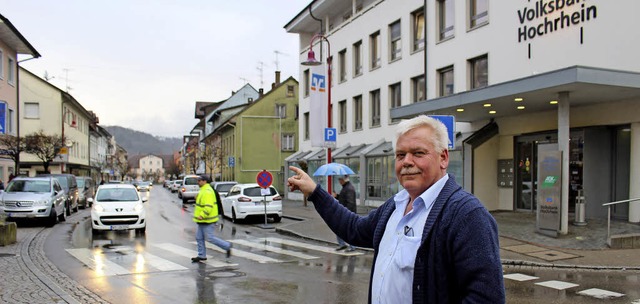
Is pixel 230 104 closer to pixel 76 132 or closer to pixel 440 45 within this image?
pixel 76 132

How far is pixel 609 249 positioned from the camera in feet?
39.2

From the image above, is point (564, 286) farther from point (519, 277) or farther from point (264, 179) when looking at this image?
point (264, 179)

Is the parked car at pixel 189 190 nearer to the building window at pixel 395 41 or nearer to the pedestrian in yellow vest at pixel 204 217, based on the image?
the building window at pixel 395 41

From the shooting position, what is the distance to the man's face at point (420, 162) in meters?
2.43

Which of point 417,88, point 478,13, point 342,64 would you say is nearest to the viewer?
point 478,13

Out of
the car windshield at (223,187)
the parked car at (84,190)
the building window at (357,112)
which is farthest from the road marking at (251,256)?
the parked car at (84,190)

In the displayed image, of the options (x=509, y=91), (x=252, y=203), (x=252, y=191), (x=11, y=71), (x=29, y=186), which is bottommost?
(x=252, y=203)

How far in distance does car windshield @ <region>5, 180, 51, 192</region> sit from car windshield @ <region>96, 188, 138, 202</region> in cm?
396

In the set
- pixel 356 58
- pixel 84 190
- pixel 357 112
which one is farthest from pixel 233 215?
pixel 84 190

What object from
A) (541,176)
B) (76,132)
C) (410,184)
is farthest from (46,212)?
(76,132)

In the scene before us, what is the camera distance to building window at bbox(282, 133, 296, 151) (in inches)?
1962

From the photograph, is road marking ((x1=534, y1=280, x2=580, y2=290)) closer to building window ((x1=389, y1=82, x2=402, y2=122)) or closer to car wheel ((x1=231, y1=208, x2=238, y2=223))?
car wheel ((x1=231, y1=208, x2=238, y2=223))

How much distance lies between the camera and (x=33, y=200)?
17.8 meters

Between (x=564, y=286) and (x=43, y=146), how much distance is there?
33.3 meters
